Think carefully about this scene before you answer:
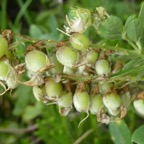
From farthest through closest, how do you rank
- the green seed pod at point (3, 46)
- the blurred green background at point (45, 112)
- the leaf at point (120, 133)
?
the blurred green background at point (45, 112), the leaf at point (120, 133), the green seed pod at point (3, 46)

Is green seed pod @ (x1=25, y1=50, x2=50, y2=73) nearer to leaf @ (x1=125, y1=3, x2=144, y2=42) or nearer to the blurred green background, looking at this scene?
leaf @ (x1=125, y1=3, x2=144, y2=42)

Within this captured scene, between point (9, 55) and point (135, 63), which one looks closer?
point (9, 55)

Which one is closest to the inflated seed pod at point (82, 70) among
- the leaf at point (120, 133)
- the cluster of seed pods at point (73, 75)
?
the cluster of seed pods at point (73, 75)

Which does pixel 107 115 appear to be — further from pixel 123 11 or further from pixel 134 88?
pixel 123 11

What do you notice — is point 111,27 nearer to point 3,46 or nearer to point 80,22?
point 80,22

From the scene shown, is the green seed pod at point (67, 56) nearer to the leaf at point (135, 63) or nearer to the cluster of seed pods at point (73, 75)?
the cluster of seed pods at point (73, 75)

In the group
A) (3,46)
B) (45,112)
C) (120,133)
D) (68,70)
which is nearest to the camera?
(3,46)

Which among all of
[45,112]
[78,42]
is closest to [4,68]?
[78,42]

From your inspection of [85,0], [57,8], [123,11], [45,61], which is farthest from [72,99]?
[57,8]
